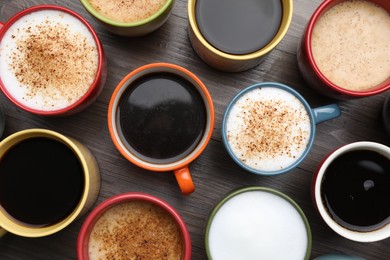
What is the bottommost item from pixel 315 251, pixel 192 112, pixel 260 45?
pixel 315 251

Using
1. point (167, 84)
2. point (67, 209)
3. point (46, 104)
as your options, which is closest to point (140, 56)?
point (167, 84)

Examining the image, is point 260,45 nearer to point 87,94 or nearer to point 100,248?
point 87,94

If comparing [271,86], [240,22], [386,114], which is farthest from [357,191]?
[240,22]

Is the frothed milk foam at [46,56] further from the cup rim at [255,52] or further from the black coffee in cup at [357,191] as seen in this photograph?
the black coffee in cup at [357,191]

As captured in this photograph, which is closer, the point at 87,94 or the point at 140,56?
the point at 87,94

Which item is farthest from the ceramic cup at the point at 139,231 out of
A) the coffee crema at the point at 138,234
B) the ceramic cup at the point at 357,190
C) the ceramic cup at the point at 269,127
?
the ceramic cup at the point at 357,190

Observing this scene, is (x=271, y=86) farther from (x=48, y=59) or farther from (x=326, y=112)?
(x=48, y=59)
